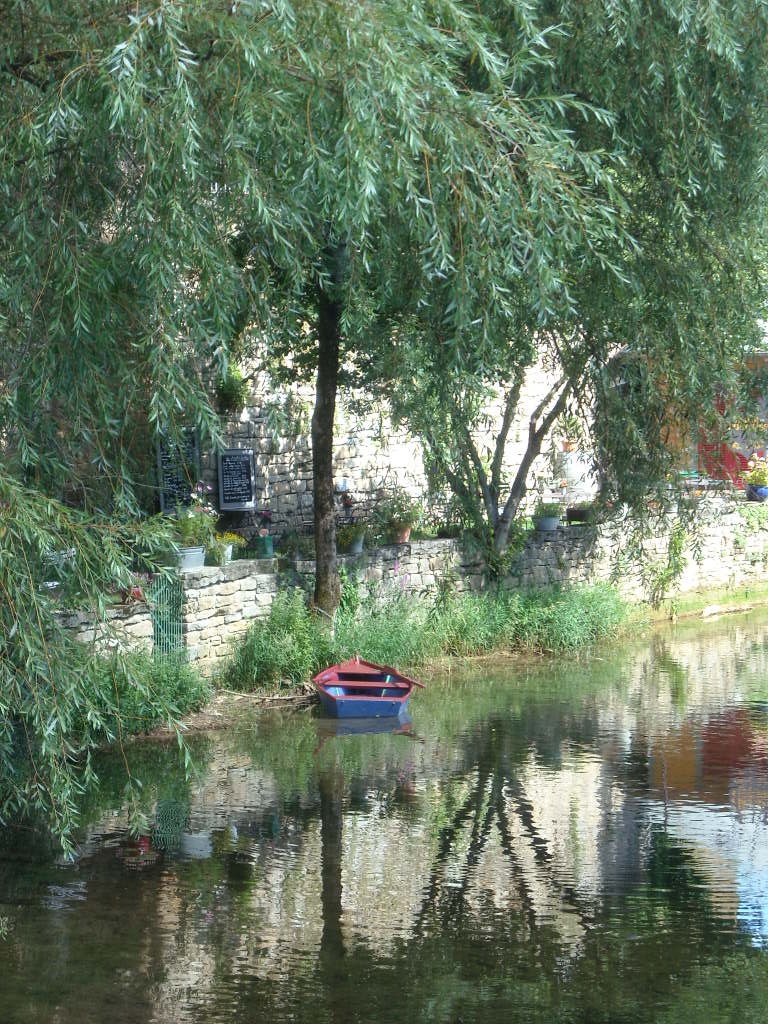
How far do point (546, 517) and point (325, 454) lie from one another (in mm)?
4649

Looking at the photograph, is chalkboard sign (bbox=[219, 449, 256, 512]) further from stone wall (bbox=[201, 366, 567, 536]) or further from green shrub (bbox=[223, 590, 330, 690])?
green shrub (bbox=[223, 590, 330, 690])

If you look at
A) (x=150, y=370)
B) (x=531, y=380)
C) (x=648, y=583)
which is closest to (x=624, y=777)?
(x=150, y=370)

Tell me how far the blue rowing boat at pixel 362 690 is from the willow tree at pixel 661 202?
329cm

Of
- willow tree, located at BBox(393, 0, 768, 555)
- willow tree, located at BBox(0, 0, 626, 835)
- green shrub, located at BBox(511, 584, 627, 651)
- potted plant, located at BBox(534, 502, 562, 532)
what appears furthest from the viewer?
potted plant, located at BBox(534, 502, 562, 532)

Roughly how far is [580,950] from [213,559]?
300 inches

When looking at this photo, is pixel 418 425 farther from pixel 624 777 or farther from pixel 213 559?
pixel 624 777

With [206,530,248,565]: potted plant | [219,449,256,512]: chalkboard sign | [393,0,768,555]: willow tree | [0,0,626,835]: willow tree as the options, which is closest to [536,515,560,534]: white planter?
[219,449,256,512]: chalkboard sign

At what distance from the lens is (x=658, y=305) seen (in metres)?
9.65

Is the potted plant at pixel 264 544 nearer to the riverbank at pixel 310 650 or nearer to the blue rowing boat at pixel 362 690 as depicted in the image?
the riverbank at pixel 310 650

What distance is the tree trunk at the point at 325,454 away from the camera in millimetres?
13375

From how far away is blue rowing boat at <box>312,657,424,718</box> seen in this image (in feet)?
41.6

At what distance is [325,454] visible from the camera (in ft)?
45.2

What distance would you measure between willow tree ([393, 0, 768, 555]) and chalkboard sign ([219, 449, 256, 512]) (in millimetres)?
5175

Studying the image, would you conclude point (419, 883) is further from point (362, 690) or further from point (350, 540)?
point (350, 540)
